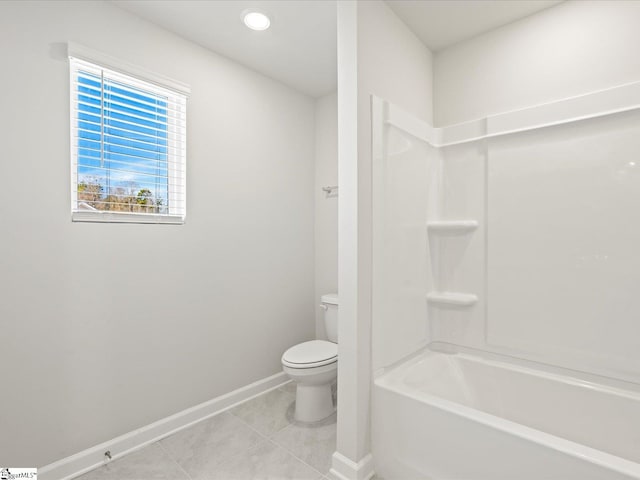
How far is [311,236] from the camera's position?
312 centimetres

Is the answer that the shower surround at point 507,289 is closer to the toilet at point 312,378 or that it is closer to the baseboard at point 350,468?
the baseboard at point 350,468

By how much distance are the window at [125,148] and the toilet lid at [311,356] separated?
1196mm

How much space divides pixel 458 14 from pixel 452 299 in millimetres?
1730

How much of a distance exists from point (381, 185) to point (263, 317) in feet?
5.01

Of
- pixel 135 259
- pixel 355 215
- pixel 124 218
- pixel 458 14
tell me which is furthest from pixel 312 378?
pixel 458 14

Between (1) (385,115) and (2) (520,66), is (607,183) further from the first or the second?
(1) (385,115)

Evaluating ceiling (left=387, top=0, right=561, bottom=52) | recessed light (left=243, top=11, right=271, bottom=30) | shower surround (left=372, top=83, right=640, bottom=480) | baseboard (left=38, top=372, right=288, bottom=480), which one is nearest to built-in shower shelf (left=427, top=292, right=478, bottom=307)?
shower surround (left=372, top=83, right=640, bottom=480)

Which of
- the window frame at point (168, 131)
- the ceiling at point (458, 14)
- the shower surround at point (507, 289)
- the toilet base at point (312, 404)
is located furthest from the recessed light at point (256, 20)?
the toilet base at point (312, 404)

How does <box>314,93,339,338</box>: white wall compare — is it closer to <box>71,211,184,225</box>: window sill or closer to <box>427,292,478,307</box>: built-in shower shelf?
<box>427,292,478,307</box>: built-in shower shelf

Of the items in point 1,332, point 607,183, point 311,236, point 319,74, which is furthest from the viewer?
point 311,236

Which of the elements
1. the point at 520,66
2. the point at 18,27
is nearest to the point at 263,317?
the point at 18,27

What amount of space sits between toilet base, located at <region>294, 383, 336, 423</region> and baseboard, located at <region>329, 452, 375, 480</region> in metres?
0.49

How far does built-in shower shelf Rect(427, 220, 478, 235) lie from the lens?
2.09 meters

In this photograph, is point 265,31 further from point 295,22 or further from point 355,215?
point 355,215
